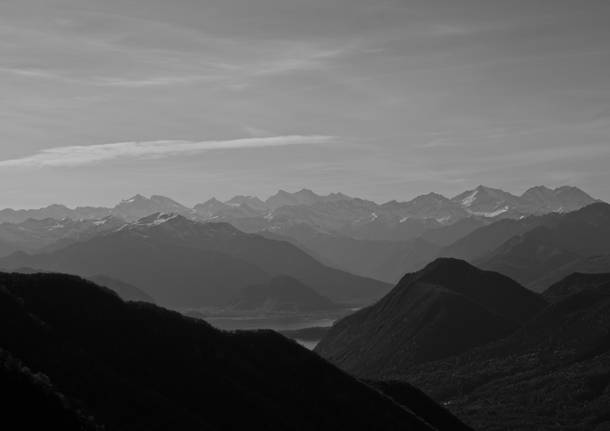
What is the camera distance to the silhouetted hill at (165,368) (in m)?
109

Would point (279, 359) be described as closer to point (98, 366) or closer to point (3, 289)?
point (98, 366)

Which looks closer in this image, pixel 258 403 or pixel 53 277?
pixel 258 403

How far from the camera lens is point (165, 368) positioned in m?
126

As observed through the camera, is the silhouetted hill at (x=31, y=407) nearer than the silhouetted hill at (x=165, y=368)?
Yes

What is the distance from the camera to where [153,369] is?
12469 cm

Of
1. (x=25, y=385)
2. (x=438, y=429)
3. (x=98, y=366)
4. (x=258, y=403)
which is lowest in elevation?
(x=438, y=429)

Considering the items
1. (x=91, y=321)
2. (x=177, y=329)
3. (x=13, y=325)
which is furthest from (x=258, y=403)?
(x=13, y=325)

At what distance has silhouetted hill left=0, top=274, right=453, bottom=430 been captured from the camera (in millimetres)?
109312

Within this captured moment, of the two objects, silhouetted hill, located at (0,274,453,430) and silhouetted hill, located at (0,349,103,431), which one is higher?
silhouetted hill, located at (0,349,103,431)

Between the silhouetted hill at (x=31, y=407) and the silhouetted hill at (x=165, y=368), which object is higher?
the silhouetted hill at (x=31, y=407)

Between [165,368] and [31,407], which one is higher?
[31,407]

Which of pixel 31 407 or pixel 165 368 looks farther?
pixel 165 368

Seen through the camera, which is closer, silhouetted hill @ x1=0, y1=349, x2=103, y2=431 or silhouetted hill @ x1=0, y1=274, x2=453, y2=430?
silhouetted hill @ x1=0, y1=349, x2=103, y2=431

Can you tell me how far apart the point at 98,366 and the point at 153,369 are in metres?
12.1
